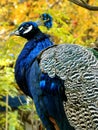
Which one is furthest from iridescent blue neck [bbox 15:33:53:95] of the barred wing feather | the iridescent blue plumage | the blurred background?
the blurred background

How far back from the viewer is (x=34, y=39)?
10.9 ft

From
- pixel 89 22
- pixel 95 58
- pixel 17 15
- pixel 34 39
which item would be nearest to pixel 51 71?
pixel 95 58

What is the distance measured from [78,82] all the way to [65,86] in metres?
0.09

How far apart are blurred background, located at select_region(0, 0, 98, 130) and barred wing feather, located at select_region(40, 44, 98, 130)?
1.25 meters

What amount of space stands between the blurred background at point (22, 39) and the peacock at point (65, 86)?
44.7 inches

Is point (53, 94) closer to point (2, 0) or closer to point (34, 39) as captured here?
point (34, 39)

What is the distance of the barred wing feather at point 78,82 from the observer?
2.63m

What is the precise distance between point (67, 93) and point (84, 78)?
136 mm

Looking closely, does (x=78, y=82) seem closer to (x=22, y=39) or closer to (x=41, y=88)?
(x=41, y=88)

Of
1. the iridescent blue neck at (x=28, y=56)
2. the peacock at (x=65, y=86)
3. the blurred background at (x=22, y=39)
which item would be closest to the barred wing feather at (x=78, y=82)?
the peacock at (x=65, y=86)

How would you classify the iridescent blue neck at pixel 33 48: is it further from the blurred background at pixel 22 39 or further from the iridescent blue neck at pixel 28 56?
the blurred background at pixel 22 39

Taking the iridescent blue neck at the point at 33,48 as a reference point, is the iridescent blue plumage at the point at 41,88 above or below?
below

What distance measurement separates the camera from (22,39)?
4398 millimetres

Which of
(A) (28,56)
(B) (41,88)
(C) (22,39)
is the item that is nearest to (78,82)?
(B) (41,88)
